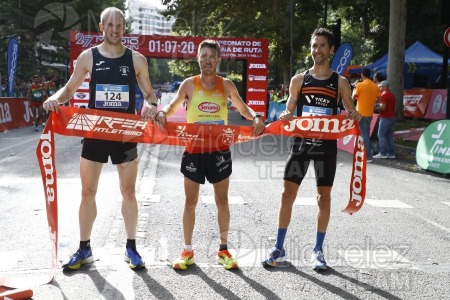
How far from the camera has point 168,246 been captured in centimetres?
536

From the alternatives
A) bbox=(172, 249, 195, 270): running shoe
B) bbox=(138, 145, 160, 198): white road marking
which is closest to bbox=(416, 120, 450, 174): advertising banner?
bbox=(138, 145, 160, 198): white road marking

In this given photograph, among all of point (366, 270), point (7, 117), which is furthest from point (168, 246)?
point (7, 117)

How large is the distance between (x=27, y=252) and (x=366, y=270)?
313 cm

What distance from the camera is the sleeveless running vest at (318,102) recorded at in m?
4.80

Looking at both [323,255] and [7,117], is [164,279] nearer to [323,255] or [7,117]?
[323,255]

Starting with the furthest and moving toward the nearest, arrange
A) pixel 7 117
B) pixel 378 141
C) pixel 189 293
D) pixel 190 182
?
pixel 7 117 → pixel 378 141 → pixel 190 182 → pixel 189 293

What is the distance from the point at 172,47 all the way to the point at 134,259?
21559 millimetres

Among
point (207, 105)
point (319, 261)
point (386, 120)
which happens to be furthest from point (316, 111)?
point (386, 120)

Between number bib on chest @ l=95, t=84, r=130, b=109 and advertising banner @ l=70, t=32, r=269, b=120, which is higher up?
advertising banner @ l=70, t=32, r=269, b=120

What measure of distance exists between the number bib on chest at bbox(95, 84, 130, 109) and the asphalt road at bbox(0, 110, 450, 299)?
4.60ft

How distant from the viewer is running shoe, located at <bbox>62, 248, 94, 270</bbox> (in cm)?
458

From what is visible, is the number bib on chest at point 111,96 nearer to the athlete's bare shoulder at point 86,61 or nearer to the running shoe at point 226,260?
the athlete's bare shoulder at point 86,61

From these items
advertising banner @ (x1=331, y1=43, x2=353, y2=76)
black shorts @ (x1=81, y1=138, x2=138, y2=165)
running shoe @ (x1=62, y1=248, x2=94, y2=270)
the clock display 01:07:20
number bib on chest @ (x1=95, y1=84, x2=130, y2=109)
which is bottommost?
running shoe @ (x1=62, y1=248, x2=94, y2=270)

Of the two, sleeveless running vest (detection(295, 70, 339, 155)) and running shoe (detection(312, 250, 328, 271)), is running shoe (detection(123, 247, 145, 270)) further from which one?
sleeveless running vest (detection(295, 70, 339, 155))
